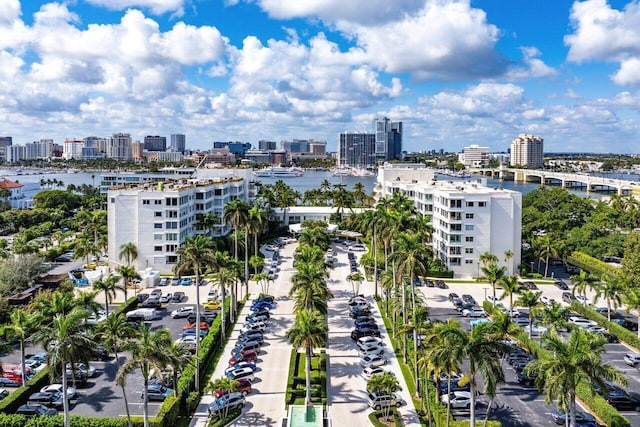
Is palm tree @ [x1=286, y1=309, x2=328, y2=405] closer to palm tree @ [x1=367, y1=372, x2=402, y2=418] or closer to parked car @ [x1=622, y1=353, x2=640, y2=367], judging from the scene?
palm tree @ [x1=367, y1=372, x2=402, y2=418]

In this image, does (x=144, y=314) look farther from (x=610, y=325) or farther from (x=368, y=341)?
(x=610, y=325)

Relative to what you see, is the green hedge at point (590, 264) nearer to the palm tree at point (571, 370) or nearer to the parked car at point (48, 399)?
the palm tree at point (571, 370)

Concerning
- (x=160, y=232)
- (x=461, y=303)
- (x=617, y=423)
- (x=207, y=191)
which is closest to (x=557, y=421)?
(x=617, y=423)

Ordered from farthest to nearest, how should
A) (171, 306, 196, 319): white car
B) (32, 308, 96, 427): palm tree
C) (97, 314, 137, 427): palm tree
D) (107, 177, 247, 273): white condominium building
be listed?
(107, 177, 247, 273): white condominium building
(171, 306, 196, 319): white car
(97, 314, 137, 427): palm tree
(32, 308, 96, 427): palm tree

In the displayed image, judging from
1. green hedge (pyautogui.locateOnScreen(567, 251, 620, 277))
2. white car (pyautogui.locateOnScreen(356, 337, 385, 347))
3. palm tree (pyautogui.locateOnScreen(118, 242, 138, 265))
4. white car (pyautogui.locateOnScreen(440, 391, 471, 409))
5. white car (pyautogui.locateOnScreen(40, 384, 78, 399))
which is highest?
palm tree (pyautogui.locateOnScreen(118, 242, 138, 265))

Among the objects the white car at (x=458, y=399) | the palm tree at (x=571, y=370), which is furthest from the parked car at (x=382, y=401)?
the palm tree at (x=571, y=370)

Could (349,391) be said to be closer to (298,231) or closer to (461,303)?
(461,303)

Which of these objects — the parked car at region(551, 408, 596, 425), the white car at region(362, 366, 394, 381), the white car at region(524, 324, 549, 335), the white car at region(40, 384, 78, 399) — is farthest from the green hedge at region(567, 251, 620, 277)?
the white car at region(40, 384, 78, 399)
